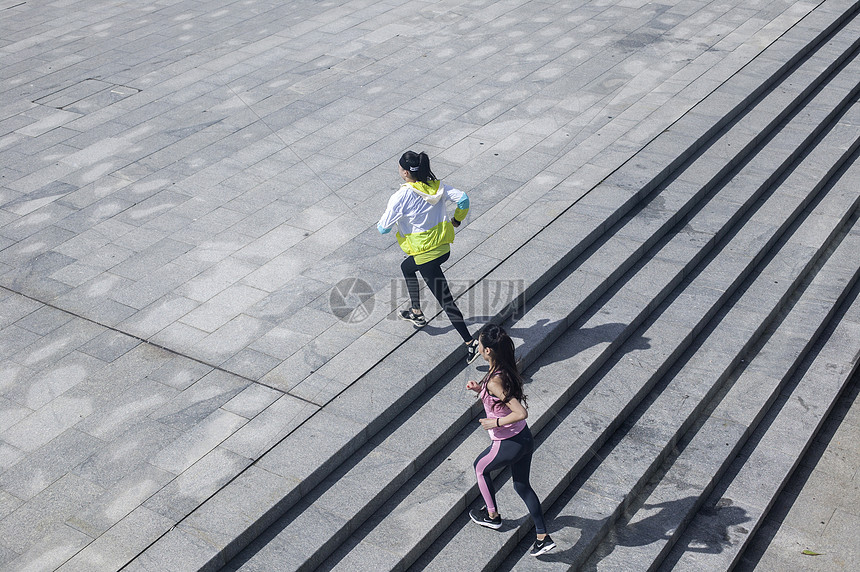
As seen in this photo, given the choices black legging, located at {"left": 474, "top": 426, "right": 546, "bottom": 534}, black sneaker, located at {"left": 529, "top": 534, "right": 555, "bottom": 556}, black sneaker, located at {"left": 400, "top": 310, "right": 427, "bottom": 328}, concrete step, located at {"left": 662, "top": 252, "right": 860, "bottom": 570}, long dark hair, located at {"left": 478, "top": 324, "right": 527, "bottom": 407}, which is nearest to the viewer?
long dark hair, located at {"left": 478, "top": 324, "right": 527, "bottom": 407}

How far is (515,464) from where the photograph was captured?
18.5 ft

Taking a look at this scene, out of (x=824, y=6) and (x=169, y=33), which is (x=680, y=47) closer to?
(x=824, y=6)

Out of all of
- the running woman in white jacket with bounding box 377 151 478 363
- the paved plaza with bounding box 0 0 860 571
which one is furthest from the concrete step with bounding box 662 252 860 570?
the running woman in white jacket with bounding box 377 151 478 363

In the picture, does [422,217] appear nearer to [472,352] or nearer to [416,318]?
[416,318]

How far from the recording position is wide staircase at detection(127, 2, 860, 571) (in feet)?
19.7

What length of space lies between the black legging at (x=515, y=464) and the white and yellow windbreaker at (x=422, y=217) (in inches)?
77.3

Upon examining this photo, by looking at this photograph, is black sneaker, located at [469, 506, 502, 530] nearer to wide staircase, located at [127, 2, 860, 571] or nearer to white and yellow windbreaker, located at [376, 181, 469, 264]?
wide staircase, located at [127, 2, 860, 571]

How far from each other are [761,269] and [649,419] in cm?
283

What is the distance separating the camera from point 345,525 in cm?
590

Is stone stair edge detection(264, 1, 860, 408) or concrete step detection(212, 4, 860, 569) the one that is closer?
concrete step detection(212, 4, 860, 569)

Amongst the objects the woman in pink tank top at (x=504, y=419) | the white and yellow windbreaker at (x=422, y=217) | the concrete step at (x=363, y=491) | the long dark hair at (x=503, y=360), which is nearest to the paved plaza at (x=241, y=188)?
the concrete step at (x=363, y=491)

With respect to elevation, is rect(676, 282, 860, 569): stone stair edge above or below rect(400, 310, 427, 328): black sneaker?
below

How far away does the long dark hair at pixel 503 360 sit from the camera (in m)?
5.36

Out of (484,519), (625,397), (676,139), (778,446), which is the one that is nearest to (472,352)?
(625,397)
